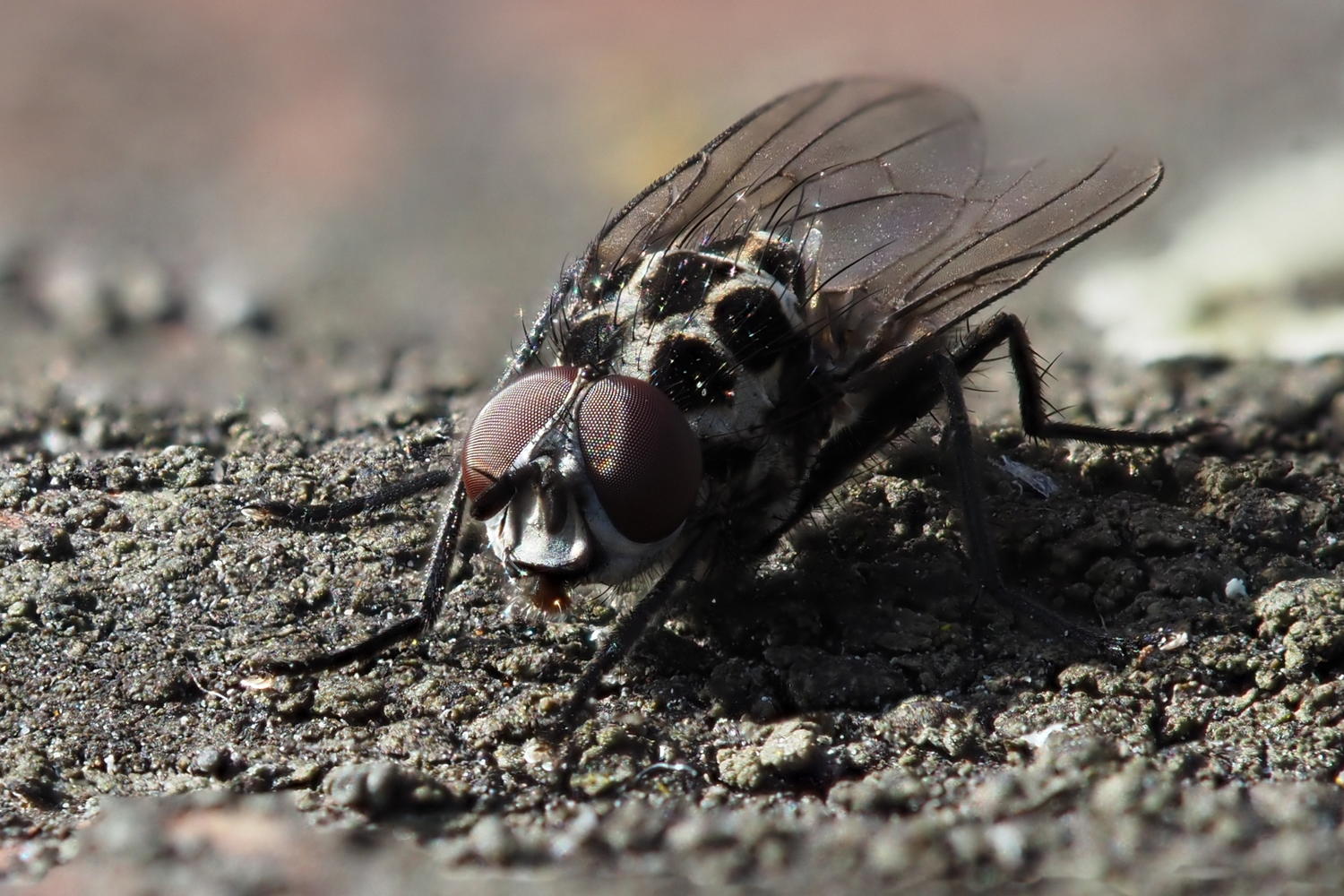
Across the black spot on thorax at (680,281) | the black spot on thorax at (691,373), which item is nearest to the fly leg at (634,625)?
the black spot on thorax at (691,373)

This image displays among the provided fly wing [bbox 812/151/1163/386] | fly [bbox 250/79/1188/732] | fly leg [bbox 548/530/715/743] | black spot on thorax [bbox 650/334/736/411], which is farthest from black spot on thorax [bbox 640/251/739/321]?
fly leg [bbox 548/530/715/743]

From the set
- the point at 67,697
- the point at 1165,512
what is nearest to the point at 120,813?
the point at 67,697

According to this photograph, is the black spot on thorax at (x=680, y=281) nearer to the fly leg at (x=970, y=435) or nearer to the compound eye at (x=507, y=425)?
the compound eye at (x=507, y=425)

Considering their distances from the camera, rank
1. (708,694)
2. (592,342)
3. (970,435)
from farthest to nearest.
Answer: (970,435) < (592,342) < (708,694)

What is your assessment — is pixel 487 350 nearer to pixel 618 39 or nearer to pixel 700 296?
pixel 700 296

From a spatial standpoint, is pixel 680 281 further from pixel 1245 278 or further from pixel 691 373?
pixel 1245 278

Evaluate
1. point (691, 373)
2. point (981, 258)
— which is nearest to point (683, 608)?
point (691, 373)
